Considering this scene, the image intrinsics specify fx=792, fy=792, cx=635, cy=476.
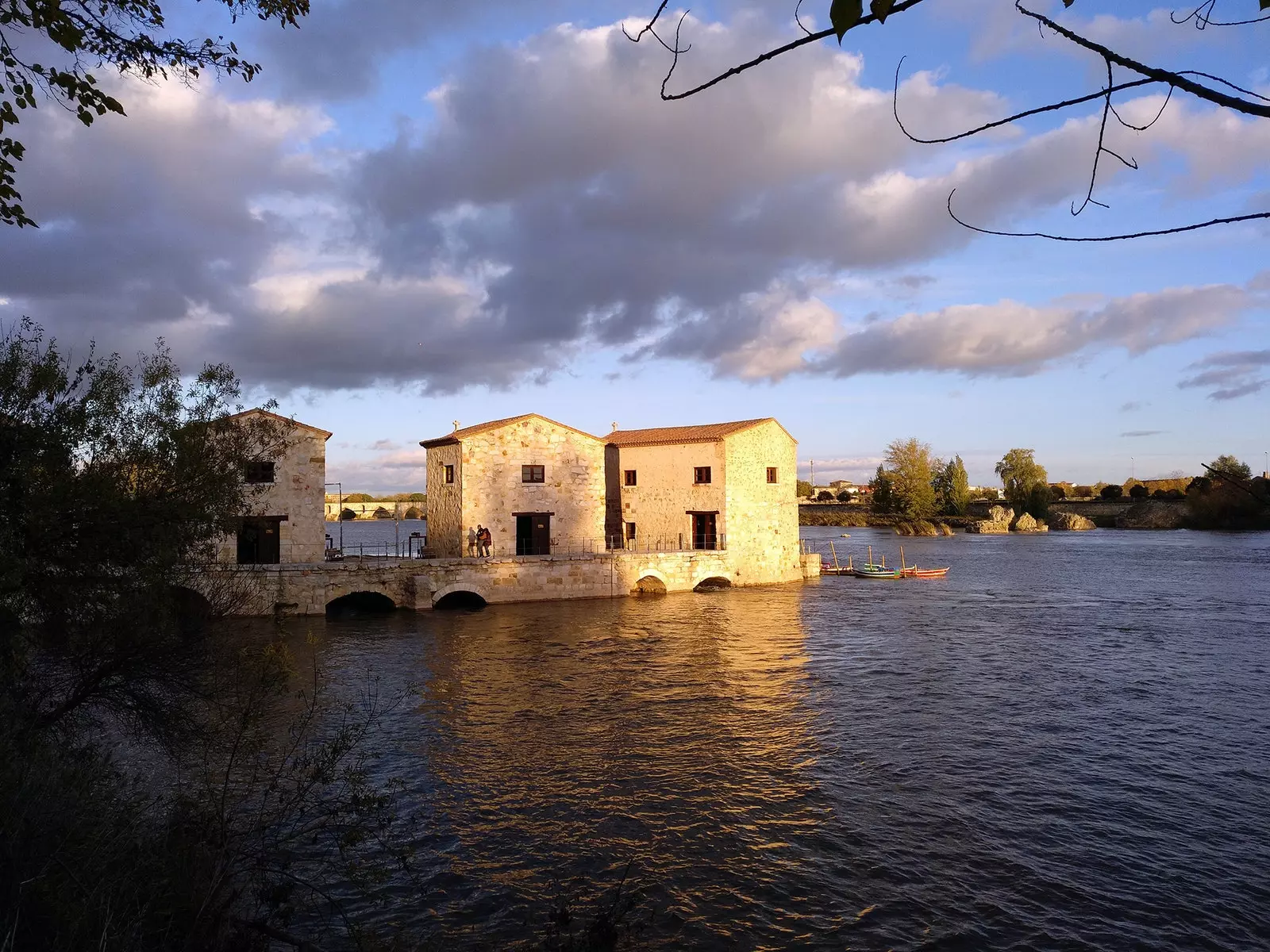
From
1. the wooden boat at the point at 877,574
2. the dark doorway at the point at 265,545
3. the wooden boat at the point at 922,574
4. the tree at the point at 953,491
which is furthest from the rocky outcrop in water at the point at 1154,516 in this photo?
the dark doorway at the point at 265,545

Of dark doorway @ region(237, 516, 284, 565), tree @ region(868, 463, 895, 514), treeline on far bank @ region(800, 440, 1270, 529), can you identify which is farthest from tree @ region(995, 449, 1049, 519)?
dark doorway @ region(237, 516, 284, 565)

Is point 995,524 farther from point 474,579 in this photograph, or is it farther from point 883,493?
point 474,579

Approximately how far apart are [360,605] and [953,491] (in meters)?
87.1

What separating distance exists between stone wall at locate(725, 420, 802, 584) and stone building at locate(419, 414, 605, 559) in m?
6.25

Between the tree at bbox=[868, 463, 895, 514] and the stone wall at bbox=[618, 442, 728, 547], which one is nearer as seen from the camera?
the stone wall at bbox=[618, 442, 728, 547]

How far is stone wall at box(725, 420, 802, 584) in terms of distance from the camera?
36.8m

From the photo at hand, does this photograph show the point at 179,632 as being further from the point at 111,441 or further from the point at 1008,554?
the point at 1008,554

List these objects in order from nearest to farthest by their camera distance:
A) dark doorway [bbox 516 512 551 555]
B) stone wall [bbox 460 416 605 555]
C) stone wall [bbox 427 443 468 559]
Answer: stone wall [bbox 427 443 468 559] → stone wall [bbox 460 416 605 555] → dark doorway [bbox 516 512 551 555]

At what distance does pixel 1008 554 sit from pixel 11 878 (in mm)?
62652

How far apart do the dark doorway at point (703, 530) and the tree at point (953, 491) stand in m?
70.6

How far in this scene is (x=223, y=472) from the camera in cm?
980

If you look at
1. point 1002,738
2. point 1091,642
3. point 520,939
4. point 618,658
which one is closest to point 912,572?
point 1091,642

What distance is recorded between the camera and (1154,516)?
86.1 meters

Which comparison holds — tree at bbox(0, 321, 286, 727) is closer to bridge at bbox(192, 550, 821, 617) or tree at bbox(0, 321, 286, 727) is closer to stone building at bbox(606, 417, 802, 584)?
bridge at bbox(192, 550, 821, 617)
